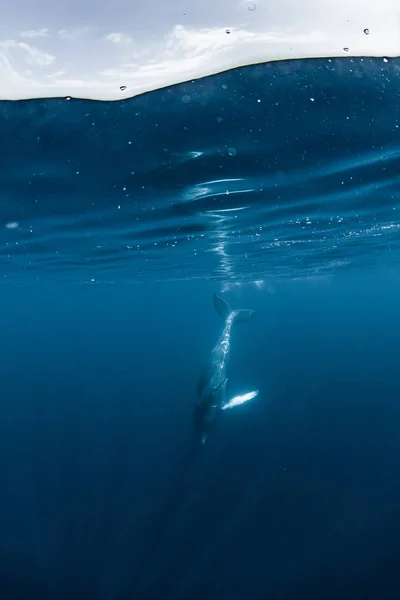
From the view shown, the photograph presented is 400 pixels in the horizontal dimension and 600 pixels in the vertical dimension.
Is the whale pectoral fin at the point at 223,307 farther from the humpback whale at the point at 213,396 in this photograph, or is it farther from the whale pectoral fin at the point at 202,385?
the whale pectoral fin at the point at 202,385

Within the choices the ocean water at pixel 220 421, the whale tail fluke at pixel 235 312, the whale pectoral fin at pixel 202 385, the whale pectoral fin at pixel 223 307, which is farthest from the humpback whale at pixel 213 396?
the whale pectoral fin at pixel 223 307

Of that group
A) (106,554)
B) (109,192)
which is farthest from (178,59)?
(106,554)

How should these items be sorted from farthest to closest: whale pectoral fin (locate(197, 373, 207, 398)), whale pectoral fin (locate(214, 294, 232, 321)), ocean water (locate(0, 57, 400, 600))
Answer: whale pectoral fin (locate(214, 294, 232, 321)) < whale pectoral fin (locate(197, 373, 207, 398)) < ocean water (locate(0, 57, 400, 600))

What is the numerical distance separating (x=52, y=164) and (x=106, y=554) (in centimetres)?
944

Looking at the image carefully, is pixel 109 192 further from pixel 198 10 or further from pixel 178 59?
pixel 198 10

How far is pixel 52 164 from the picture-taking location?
9781 mm

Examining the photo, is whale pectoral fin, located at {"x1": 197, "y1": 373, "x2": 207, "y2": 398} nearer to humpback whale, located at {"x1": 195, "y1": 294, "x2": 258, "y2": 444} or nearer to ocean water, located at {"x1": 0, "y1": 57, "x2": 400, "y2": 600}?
humpback whale, located at {"x1": 195, "y1": 294, "x2": 258, "y2": 444}

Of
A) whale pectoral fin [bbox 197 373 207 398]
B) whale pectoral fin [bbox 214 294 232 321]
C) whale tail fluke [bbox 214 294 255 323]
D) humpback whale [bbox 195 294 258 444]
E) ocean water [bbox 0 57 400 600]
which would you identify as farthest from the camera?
whale pectoral fin [bbox 214 294 232 321]

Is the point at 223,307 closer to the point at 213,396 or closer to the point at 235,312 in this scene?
the point at 235,312

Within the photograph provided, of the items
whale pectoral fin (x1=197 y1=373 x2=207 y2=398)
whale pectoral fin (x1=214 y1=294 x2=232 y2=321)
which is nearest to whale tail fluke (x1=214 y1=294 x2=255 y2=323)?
whale pectoral fin (x1=214 y1=294 x2=232 y2=321)

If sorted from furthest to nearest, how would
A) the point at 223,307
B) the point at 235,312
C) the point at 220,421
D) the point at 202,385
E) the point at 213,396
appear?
1. the point at 223,307
2. the point at 235,312
3. the point at 220,421
4. the point at 202,385
5. the point at 213,396

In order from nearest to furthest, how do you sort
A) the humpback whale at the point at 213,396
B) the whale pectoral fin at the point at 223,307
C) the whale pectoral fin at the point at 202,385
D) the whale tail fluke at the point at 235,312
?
1. the humpback whale at the point at 213,396
2. the whale pectoral fin at the point at 202,385
3. the whale tail fluke at the point at 235,312
4. the whale pectoral fin at the point at 223,307

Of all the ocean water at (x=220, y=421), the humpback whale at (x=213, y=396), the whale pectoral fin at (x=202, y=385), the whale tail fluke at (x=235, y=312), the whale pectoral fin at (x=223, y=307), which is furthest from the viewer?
the whale pectoral fin at (x=223, y=307)

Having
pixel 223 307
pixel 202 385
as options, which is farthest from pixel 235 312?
pixel 202 385
